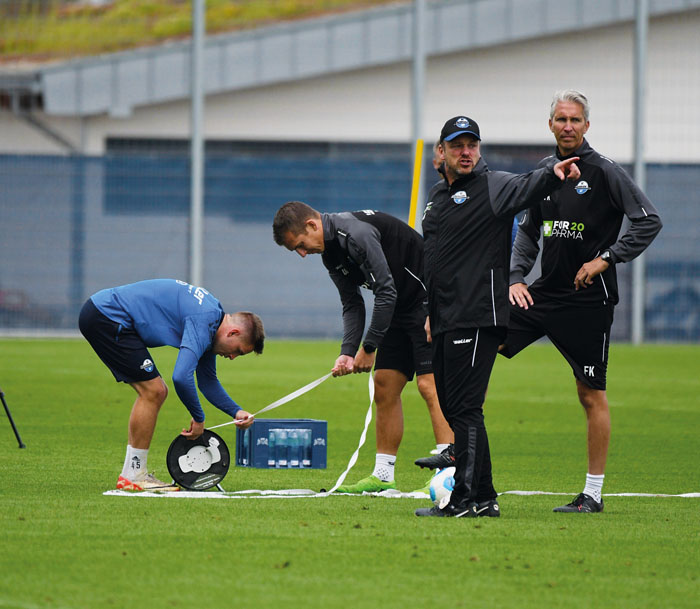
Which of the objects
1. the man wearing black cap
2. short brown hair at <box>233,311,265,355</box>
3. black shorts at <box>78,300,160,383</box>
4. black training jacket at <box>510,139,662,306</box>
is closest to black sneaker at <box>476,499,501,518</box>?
the man wearing black cap

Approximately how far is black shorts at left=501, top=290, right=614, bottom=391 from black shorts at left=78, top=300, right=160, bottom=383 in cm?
206

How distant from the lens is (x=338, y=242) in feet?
23.0

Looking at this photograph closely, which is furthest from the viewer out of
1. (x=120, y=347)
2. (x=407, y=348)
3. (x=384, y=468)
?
(x=407, y=348)

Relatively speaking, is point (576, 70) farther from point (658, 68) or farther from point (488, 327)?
point (488, 327)

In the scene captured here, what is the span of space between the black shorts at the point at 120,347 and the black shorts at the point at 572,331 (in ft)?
6.77

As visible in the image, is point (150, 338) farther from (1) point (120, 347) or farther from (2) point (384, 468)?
(2) point (384, 468)

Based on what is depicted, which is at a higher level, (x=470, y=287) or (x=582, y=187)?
(x=582, y=187)

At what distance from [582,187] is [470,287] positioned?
994 mm

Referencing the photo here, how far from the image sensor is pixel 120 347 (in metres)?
7.41

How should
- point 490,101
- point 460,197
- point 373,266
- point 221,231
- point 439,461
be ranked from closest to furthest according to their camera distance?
point 460,197 → point 373,266 → point 439,461 → point 221,231 → point 490,101

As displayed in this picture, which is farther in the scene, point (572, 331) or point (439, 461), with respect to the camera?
point (439, 461)

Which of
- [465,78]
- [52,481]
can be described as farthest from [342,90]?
[52,481]

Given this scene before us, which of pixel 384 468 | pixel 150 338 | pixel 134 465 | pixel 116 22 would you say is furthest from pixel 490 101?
pixel 134 465

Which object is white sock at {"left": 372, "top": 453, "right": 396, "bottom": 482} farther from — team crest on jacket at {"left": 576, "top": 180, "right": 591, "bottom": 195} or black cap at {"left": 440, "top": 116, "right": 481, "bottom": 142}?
black cap at {"left": 440, "top": 116, "right": 481, "bottom": 142}
